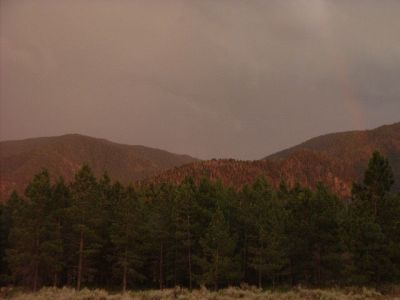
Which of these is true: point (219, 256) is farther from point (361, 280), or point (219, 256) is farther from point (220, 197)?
point (361, 280)

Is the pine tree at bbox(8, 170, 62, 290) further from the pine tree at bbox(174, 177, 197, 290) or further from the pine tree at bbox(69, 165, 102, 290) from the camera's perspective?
the pine tree at bbox(174, 177, 197, 290)

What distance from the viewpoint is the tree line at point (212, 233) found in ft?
141

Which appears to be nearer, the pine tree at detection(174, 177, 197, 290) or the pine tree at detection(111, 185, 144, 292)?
the pine tree at detection(111, 185, 144, 292)

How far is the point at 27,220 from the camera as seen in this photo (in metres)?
50.2

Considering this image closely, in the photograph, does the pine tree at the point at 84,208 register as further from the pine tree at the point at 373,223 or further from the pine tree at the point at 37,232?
the pine tree at the point at 373,223

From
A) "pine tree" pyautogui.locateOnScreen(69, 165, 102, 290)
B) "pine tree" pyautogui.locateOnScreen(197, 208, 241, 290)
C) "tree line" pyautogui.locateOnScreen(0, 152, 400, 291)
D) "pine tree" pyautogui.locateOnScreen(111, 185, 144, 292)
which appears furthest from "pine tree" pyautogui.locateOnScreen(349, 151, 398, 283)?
"pine tree" pyautogui.locateOnScreen(69, 165, 102, 290)

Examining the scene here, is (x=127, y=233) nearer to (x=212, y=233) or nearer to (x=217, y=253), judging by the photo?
(x=212, y=233)

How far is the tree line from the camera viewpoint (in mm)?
42844

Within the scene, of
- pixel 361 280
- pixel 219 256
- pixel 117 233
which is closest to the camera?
pixel 361 280

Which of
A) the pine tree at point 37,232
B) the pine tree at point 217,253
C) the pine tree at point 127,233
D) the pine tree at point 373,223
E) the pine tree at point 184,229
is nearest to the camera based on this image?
the pine tree at point 373,223

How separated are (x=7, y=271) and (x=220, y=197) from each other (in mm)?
31838

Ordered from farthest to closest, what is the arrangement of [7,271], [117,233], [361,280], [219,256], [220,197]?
[7,271], [220,197], [117,233], [219,256], [361,280]

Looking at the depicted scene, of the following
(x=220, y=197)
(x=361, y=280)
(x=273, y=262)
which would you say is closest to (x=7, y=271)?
(x=220, y=197)

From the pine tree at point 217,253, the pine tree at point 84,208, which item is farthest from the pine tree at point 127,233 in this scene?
the pine tree at point 217,253
